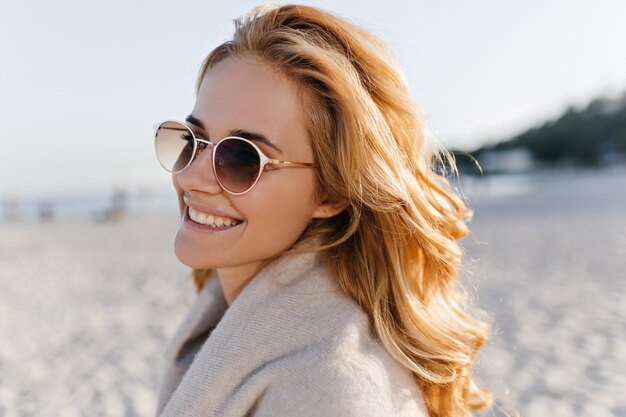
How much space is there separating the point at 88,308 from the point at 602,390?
603 cm

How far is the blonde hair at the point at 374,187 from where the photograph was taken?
1.77 meters

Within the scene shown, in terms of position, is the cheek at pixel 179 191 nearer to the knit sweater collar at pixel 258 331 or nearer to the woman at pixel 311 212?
the woman at pixel 311 212

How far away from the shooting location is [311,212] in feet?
6.28

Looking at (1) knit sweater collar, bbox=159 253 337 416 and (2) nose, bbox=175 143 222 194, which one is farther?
(2) nose, bbox=175 143 222 194

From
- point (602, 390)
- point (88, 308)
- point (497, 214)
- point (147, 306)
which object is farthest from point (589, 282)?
point (497, 214)

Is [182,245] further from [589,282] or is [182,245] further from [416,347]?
[589,282]

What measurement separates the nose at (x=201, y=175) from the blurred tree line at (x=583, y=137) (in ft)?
160

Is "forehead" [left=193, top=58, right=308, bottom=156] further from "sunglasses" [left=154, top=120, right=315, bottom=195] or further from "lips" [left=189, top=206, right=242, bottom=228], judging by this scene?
"lips" [left=189, top=206, right=242, bottom=228]

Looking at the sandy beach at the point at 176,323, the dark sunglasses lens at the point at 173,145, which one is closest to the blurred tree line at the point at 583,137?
the sandy beach at the point at 176,323

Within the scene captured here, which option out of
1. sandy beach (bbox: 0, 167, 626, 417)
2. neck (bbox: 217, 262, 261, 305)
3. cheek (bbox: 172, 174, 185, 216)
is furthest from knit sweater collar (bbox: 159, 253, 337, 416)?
sandy beach (bbox: 0, 167, 626, 417)

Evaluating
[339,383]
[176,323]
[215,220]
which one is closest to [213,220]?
[215,220]

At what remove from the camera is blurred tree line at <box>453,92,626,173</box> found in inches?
2206

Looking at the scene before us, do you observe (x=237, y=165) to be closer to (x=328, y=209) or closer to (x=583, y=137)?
(x=328, y=209)

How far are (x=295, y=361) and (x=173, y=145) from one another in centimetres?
89
